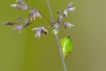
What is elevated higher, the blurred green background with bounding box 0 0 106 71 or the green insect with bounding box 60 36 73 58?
the blurred green background with bounding box 0 0 106 71

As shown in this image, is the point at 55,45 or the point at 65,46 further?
the point at 55,45

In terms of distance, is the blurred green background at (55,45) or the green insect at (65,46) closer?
the green insect at (65,46)

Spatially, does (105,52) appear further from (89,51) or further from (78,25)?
(78,25)

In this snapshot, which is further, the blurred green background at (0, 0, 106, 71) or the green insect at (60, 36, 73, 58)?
the blurred green background at (0, 0, 106, 71)

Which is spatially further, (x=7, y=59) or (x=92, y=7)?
(x=7, y=59)

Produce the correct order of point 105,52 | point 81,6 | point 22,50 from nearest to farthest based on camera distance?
point 105,52, point 81,6, point 22,50

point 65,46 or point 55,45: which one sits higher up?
point 55,45

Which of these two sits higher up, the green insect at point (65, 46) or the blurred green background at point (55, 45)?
the blurred green background at point (55, 45)

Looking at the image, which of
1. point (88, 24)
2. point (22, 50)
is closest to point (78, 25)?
point (88, 24)
